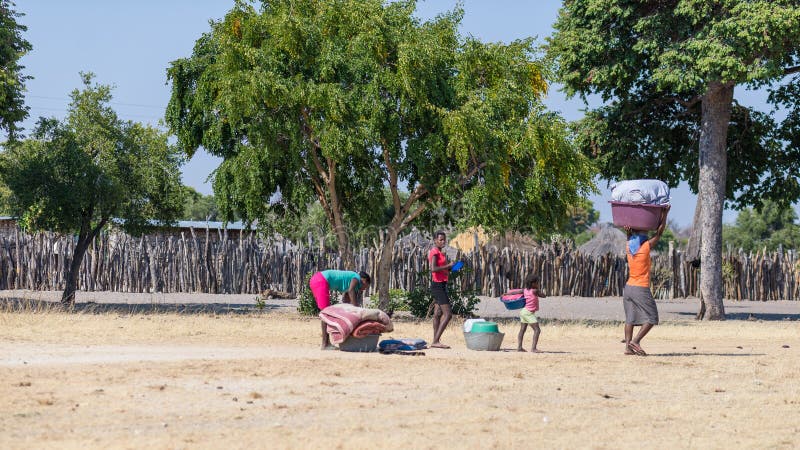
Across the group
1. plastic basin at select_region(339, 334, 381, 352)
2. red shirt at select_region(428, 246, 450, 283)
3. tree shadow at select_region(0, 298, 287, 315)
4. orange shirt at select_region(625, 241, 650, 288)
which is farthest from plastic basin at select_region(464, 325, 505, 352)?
tree shadow at select_region(0, 298, 287, 315)

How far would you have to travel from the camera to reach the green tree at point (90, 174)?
78.8 ft

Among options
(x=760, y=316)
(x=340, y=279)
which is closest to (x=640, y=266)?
(x=340, y=279)

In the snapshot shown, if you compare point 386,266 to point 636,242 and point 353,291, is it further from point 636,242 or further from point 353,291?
point 636,242

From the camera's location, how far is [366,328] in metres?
13.0

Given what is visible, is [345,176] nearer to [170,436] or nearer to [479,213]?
[479,213]

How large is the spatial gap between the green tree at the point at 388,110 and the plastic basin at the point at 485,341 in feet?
18.0

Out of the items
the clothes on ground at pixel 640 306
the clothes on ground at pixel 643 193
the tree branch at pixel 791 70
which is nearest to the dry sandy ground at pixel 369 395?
the clothes on ground at pixel 640 306

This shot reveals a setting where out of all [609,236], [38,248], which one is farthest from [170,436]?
[609,236]

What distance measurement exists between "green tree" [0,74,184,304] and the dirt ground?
867 cm

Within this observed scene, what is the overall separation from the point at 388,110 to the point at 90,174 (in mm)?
8017

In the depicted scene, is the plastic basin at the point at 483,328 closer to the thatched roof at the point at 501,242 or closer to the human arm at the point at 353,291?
the human arm at the point at 353,291

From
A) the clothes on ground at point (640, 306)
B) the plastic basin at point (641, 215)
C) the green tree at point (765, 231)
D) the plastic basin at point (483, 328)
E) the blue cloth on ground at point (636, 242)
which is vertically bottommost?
the plastic basin at point (483, 328)

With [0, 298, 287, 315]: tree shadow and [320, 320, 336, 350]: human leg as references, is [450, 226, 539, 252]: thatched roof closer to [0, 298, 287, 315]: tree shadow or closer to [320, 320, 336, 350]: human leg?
[0, 298, 287, 315]: tree shadow

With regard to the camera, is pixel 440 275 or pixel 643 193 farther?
pixel 440 275
